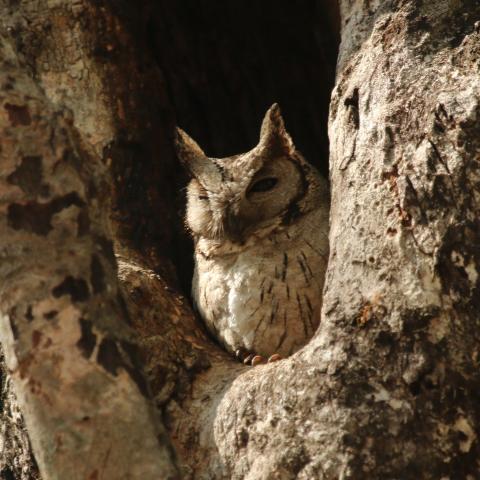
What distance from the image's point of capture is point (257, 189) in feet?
10.2

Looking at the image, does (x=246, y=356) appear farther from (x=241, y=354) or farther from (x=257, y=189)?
(x=257, y=189)

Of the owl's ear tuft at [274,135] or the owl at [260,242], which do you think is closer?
the owl at [260,242]

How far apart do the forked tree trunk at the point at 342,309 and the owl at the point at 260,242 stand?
9.6 inches

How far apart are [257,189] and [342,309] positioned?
40.6 inches

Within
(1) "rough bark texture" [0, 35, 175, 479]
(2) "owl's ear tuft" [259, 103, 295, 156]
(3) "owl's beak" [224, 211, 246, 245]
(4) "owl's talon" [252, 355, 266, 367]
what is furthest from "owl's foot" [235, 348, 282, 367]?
(1) "rough bark texture" [0, 35, 175, 479]

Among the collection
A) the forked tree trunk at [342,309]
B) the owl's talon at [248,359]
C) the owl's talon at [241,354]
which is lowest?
the owl's talon at [248,359]

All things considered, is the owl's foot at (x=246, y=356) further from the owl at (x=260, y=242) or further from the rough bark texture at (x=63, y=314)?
the rough bark texture at (x=63, y=314)

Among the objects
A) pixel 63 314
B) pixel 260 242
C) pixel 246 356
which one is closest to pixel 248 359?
pixel 246 356

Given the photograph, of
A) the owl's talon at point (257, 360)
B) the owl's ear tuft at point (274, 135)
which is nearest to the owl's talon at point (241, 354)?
the owl's talon at point (257, 360)

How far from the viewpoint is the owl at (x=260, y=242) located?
292 centimetres

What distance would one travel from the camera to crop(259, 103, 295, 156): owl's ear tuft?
10.1 feet

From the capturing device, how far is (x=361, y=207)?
2291 millimetres

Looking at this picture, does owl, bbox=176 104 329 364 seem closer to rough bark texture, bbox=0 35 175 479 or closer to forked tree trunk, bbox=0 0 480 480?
forked tree trunk, bbox=0 0 480 480

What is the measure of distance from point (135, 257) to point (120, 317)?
4.31ft
